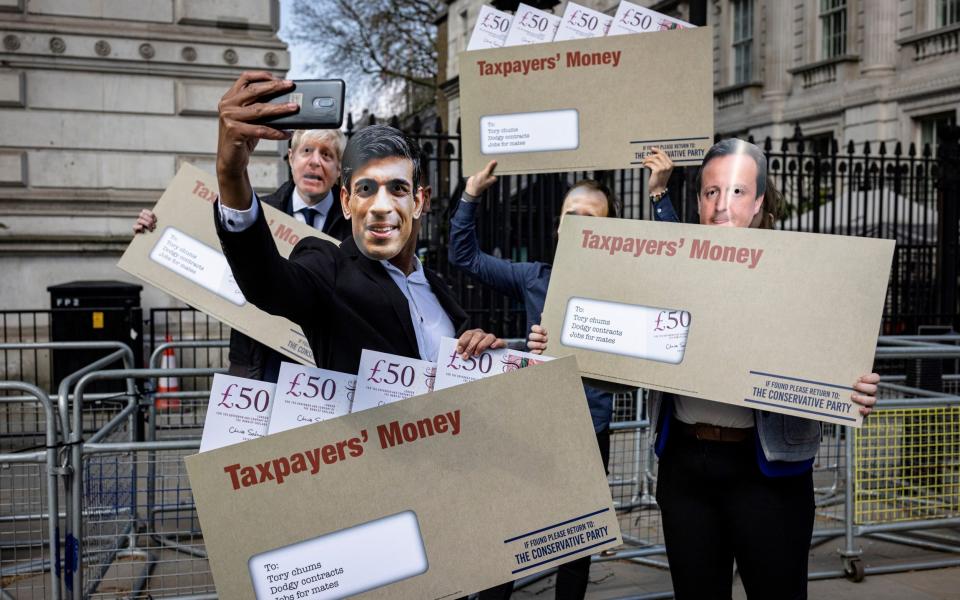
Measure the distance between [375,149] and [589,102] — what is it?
1274 millimetres

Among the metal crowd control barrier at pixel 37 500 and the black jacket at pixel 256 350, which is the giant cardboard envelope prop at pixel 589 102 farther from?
the metal crowd control barrier at pixel 37 500

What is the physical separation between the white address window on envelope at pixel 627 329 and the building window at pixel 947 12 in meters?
20.0

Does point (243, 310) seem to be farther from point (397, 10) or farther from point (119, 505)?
point (397, 10)

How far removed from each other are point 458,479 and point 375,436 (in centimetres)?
22

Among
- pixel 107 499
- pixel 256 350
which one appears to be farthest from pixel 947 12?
pixel 107 499

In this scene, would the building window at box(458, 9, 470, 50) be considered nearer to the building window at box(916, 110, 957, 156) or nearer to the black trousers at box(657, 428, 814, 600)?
the building window at box(916, 110, 957, 156)

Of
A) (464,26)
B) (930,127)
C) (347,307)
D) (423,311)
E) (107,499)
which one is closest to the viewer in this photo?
(347,307)

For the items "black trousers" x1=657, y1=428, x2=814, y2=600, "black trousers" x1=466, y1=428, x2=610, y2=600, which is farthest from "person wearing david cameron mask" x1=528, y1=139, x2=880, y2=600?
"black trousers" x1=466, y1=428, x2=610, y2=600

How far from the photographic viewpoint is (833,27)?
75.8ft

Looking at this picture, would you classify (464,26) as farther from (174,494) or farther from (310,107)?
(310,107)

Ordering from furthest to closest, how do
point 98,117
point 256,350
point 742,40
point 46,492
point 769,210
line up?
point 742,40 → point 98,117 → point 256,350 → point 46,492 → point 769,210

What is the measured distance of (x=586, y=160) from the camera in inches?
128

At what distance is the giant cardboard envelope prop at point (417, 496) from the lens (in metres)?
1.96

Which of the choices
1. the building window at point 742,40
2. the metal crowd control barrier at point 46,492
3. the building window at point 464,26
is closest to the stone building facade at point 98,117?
the metal crowd control barrier at point 46,492
